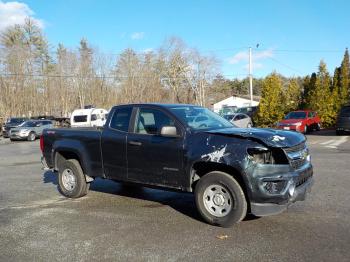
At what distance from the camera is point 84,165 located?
7609 millimetres

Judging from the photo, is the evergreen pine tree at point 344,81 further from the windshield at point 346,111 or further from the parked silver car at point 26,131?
the parked silver car at point 26,131

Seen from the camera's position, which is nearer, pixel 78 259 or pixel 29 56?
pixel 78 259

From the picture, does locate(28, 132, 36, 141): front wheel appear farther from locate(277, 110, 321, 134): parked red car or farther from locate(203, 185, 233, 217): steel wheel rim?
locate(203, 185, 233, 217): steel wheel rim

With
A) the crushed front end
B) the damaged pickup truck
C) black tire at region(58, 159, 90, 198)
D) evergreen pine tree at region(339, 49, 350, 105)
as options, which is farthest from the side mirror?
evergreen pine tree at region(339, 49, 350, 105)

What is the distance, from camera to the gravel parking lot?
4.73 meters

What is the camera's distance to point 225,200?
5664mm

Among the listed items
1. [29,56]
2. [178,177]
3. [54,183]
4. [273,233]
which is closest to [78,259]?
[178,177]

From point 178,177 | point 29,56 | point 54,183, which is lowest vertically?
point 54,183

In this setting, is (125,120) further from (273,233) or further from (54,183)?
(54,183)

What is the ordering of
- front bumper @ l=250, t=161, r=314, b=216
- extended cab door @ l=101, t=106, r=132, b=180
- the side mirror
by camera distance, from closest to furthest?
1. front bumper @ l=250, t=161, r=314, b=216
2. the side mirror
3. extended cab door @ l=101, t=106, r=132, b=180

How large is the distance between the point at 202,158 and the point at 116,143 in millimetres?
1876

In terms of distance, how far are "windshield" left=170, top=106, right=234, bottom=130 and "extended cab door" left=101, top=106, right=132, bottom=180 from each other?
1.01m

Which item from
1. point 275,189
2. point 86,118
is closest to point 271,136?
point 275,189

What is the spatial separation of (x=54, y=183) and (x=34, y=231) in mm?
4080
